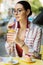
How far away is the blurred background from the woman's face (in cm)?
4

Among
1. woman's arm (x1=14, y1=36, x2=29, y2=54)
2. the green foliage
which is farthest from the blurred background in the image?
woman's arm (x1=14, y1=36, x2=29, y2=54)

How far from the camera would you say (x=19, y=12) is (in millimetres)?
1910

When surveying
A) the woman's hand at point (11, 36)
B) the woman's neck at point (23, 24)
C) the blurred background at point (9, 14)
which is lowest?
the woman's hand at point (11, 36)

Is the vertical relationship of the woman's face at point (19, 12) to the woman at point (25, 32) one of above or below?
above

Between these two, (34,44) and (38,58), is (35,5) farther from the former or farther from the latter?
(38,58)

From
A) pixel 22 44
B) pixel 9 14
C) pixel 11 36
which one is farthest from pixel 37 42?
pixel 9 14

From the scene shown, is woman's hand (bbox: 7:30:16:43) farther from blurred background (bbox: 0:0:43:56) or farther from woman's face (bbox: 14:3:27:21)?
woman's face (bbox: 14:3:27:21)

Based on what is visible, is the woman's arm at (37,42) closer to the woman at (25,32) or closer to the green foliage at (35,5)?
the woman at (25,32)

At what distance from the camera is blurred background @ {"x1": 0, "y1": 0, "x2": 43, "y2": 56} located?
189cm

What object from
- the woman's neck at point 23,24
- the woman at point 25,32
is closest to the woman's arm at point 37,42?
the woman at point 25,32

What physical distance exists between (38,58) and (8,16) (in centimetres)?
52

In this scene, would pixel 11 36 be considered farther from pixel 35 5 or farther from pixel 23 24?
pixel 35 5

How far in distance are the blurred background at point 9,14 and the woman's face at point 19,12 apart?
Answer: 42mm

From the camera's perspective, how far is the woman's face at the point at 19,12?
1903mm
